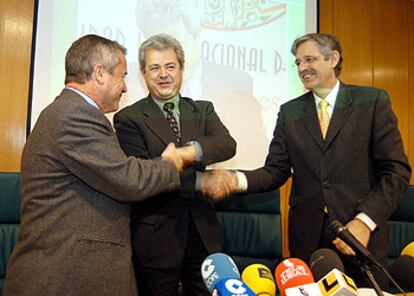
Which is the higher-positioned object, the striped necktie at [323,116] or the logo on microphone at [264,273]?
the striped necktie at [323,116]

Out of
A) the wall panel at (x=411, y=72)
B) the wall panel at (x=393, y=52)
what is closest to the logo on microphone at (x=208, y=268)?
the wall panel at (x=393, y=52)

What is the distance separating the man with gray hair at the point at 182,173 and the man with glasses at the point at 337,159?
0.61 feet

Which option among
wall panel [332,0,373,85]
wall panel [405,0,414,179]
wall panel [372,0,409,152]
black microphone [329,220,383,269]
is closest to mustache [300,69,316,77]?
black microphone [329,220,383,269]

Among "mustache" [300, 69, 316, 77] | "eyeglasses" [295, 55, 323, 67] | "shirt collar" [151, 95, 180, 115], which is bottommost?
"shirt collar" [151, 95, 180, 115]

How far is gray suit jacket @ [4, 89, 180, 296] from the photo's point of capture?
1483 millimetres

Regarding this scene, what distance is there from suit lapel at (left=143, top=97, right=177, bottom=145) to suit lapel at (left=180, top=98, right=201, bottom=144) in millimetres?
63

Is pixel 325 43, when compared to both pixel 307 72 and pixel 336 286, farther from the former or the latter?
pixel 336 286

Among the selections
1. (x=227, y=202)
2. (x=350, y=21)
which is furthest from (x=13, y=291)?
(x=350, y=21)

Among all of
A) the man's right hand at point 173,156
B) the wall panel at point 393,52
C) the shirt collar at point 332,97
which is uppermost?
the wall panel at point 393,52

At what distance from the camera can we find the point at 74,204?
1.52m

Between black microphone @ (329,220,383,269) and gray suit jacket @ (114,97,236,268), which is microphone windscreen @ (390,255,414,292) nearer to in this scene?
black microphone @ (329,220,383,269)

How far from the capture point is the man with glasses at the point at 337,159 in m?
1.79

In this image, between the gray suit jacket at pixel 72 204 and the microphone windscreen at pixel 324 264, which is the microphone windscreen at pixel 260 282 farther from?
the gray suit jacket at pixel 72 204

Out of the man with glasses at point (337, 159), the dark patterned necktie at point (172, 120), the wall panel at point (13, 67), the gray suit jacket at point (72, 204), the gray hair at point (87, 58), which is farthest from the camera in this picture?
the wall panel at point (13, 67)
